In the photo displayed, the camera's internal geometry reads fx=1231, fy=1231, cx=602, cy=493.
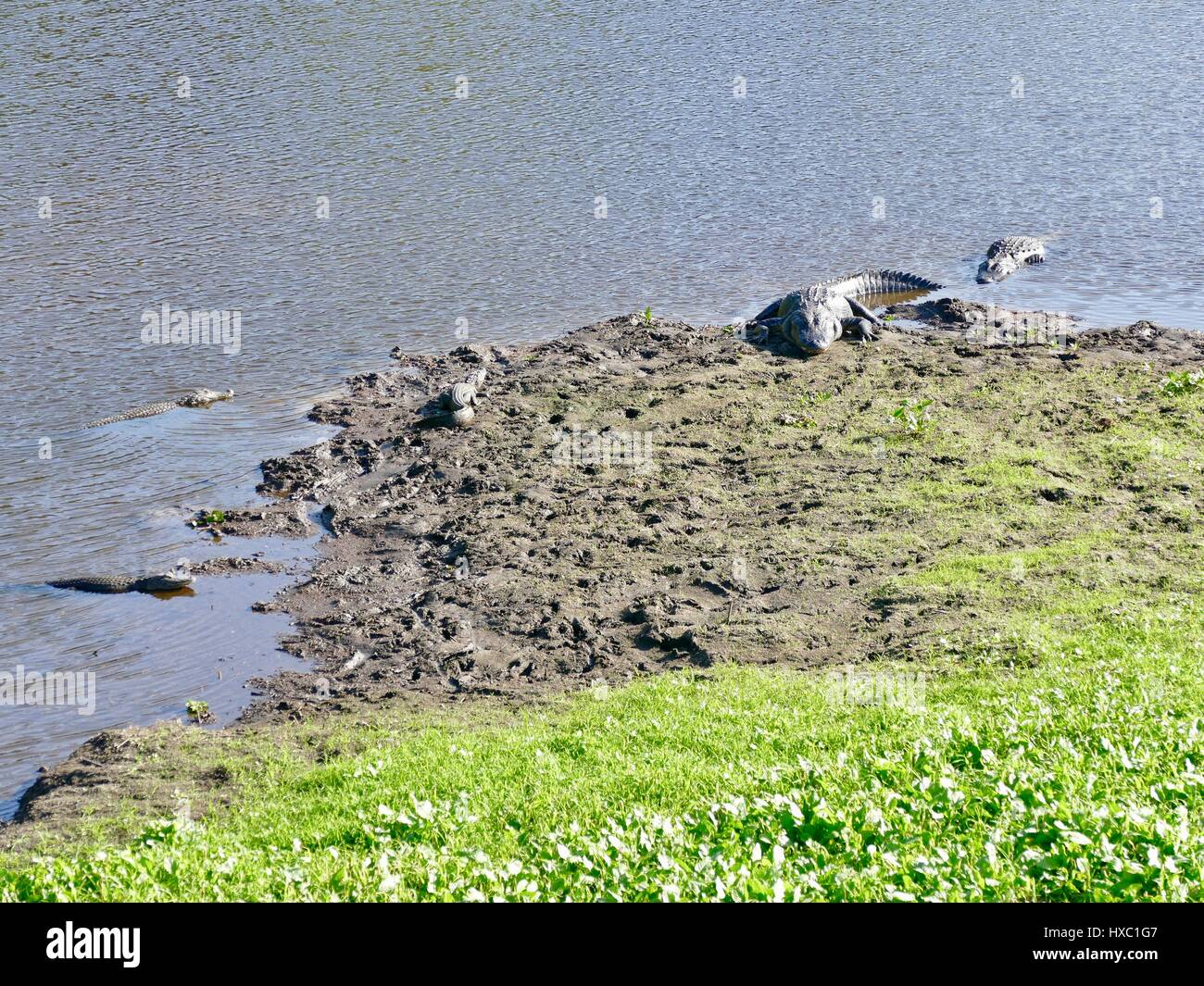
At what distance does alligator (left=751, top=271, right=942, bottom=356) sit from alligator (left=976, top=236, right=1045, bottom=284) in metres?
2.20

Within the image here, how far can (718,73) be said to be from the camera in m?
29.4

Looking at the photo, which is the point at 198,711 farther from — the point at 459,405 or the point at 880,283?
the point at 880,283

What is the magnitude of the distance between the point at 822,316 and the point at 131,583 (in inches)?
359

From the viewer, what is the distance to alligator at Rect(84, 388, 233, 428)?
47.8 feet

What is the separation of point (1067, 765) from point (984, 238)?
16.1m

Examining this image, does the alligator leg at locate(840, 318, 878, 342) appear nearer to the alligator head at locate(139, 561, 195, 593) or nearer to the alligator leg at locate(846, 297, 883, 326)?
the alligator leg at locate(846, 297, 883, 326)

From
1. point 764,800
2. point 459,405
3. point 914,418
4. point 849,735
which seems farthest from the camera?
point 459,405

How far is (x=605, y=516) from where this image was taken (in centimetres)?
1169

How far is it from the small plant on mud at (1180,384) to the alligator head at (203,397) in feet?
36.2

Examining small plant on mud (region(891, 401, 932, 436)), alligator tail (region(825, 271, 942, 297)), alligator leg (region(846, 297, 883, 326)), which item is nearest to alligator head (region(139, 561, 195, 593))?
small plant on mud (region(891, 401, 932, 436))

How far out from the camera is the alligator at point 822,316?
15.7 m

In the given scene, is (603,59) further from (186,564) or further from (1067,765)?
(1067,765)

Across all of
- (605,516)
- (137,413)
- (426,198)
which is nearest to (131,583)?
(137,413)
